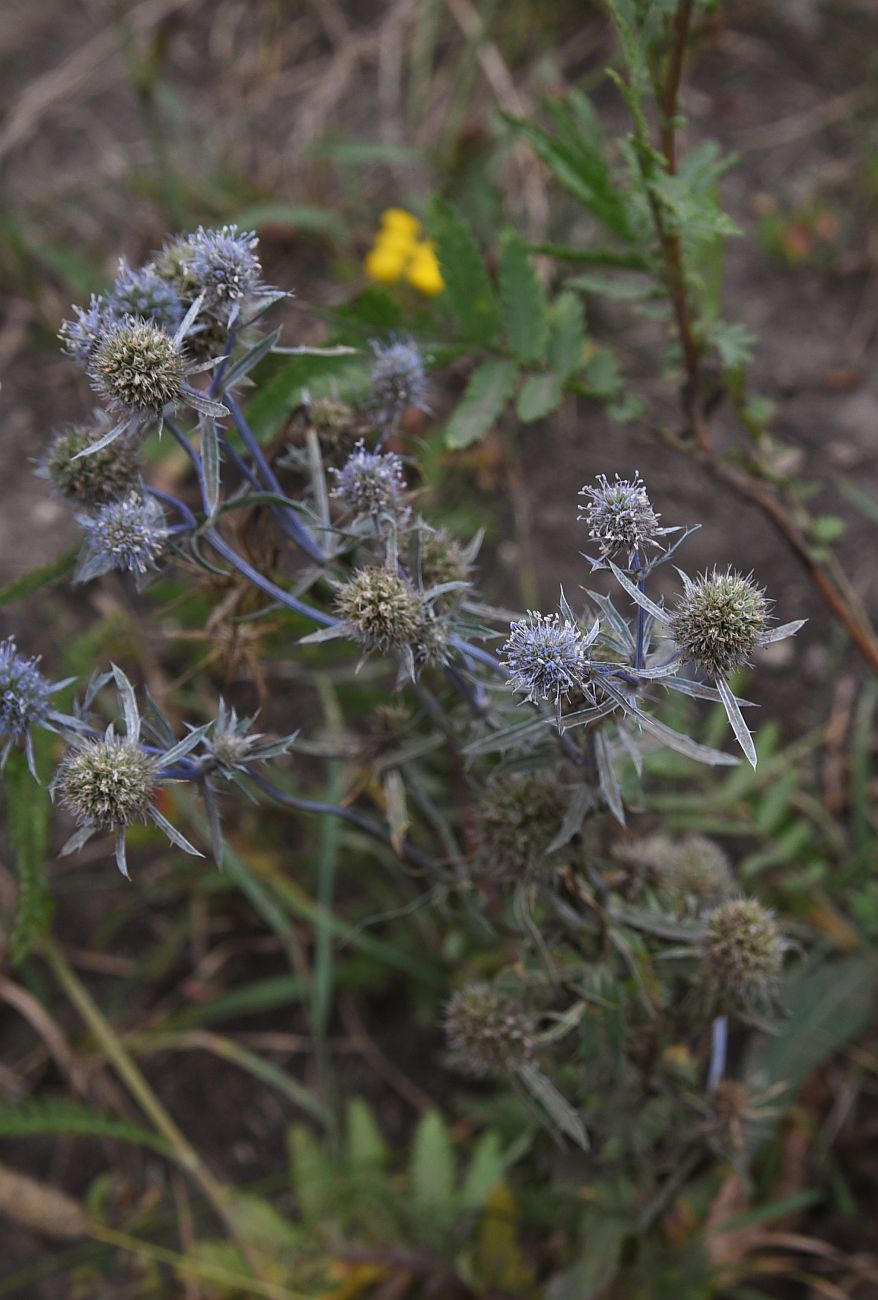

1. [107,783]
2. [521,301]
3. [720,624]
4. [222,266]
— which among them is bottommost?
[107,783]

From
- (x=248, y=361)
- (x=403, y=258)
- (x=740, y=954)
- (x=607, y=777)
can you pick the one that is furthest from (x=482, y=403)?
(x=403, y=258)

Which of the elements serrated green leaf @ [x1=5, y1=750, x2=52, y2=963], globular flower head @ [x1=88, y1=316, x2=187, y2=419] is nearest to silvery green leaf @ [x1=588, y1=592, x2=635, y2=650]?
globular flower head @ [x1=88, y1=316, x2=187, y2=419]

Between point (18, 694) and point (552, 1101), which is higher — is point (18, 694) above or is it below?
above

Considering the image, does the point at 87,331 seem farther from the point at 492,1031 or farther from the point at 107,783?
the point at 492,1031

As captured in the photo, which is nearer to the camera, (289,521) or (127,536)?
(127,536)

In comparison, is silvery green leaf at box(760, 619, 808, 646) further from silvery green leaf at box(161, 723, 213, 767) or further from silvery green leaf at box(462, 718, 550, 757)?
silvery green leaf at box(161, 723, 213, 767)

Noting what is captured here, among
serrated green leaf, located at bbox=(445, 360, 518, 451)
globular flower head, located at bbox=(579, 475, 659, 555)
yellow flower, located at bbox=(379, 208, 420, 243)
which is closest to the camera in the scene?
globular flower head, located at bbox=(579, 475, 659, 555)

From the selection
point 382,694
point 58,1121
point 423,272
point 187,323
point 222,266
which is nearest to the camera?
point 187,323

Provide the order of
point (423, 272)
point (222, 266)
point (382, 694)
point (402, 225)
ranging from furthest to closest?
1. point (402, 225)
2. point (423, 272)
3. point (382, 694)
4. point (222, 266)
